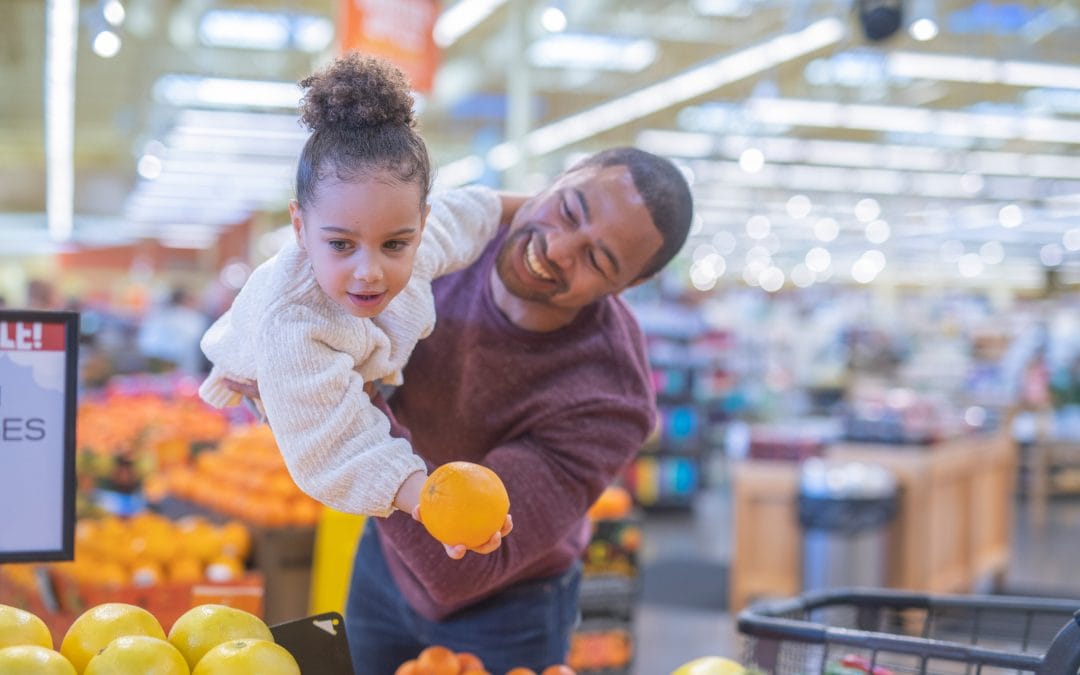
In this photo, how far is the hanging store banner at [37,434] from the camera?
5.27 feet

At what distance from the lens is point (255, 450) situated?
464cm

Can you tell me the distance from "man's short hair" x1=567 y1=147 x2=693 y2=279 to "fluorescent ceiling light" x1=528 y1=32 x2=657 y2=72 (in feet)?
30.4

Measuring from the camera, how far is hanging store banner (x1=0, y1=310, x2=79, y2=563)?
1.61 m

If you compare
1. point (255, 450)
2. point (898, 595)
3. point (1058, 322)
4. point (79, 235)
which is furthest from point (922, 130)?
point (79, 235)

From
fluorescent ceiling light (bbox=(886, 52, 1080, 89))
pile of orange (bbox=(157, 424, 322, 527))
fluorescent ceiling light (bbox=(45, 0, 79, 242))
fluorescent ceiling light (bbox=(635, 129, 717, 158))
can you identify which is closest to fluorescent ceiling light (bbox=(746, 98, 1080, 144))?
fluorescent ceiling light (bbox=(635, 129, 717, 158))

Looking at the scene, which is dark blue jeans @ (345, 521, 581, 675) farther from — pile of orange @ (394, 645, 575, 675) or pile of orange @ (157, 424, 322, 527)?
pile of orange @ (157, 424, 322, 527)

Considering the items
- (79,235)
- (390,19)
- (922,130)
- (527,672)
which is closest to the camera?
(527,672)

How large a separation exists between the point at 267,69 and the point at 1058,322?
13.3 m

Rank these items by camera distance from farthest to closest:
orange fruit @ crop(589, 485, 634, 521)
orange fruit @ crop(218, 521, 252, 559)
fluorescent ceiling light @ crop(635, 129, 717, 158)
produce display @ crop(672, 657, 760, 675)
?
fluorescent ceiling light @ crop(635, 129, 717, 158) → orange fruit @ crop(589, 485, 634, 521) → orange fruit @ crop(218, 521, 252, 559) → produce display @ crop(672, 657, 760, 675)

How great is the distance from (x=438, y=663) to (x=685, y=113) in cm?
1458

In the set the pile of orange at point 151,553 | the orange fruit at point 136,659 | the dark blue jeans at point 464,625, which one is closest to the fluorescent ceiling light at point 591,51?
the pile of orange at point 151,553

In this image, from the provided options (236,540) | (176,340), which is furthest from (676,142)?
(236,540)

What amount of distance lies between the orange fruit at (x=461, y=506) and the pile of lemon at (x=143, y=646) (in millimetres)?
311

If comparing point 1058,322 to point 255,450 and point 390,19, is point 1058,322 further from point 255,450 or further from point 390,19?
point 255,450
